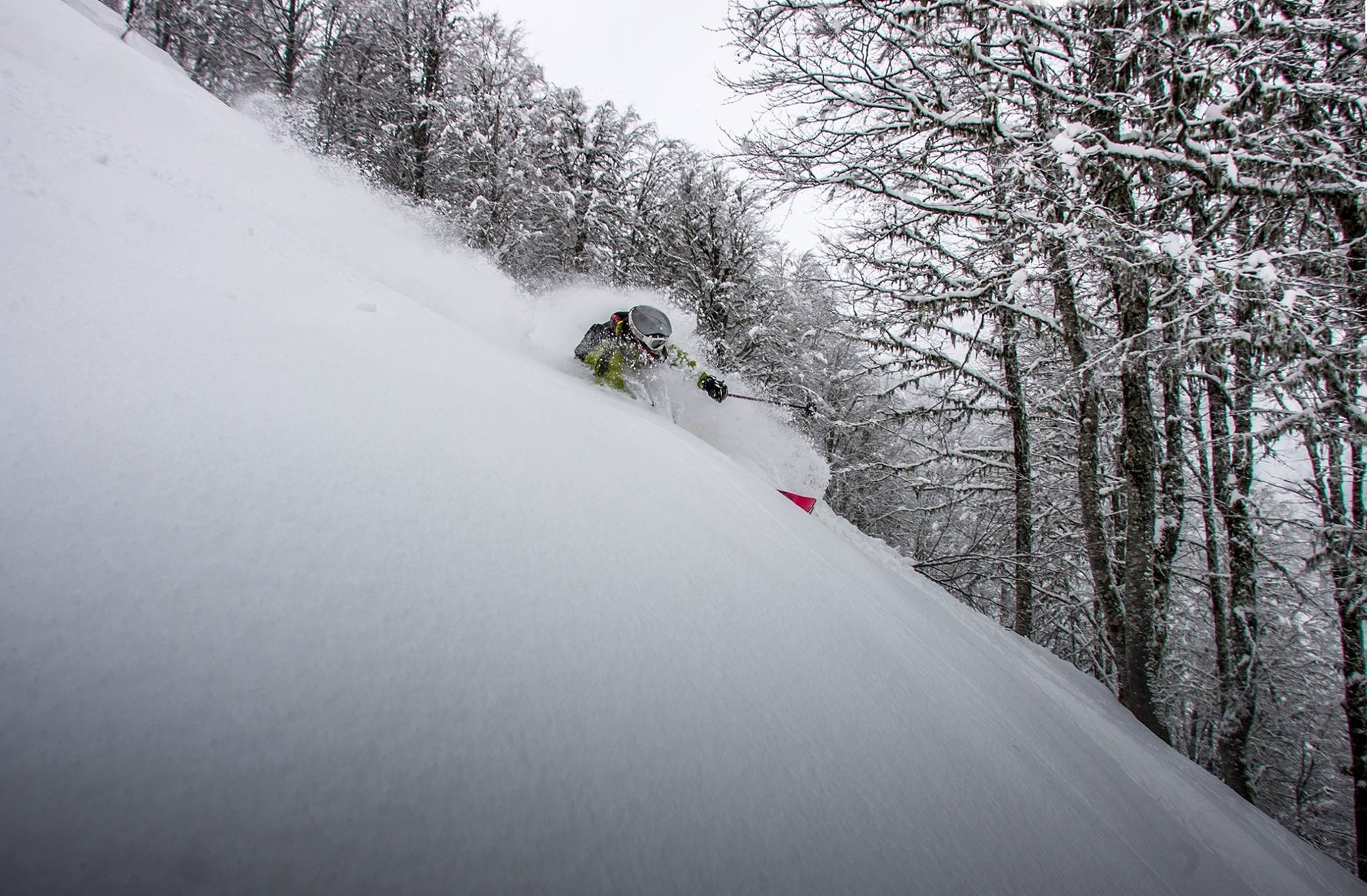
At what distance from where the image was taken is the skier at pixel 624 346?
6004 millimetres

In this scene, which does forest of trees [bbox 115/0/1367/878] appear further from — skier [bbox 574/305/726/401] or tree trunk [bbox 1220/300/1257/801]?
skier [bbox 574/305/726/401]

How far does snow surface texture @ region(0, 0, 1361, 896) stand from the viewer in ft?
2.53

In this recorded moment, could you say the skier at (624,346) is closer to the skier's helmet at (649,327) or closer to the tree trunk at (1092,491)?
the skier's helmet at (649,327)

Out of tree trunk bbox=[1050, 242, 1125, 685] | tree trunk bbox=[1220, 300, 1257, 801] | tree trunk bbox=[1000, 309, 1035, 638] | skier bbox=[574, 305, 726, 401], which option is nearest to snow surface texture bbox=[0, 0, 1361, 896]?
tree trunk bbox=[1050, 242, 1125, 685]

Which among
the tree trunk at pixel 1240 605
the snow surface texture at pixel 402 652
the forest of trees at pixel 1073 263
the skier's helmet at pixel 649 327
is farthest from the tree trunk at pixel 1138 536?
the skier's helmet at pixel 649 327

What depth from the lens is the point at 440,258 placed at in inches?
304

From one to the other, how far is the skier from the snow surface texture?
2.92m

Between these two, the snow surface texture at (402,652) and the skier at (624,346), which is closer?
the snow surface texture at (402,652)

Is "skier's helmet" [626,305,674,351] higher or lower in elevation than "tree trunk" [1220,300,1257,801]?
higher

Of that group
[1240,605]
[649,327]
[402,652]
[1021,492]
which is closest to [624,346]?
[649,327]

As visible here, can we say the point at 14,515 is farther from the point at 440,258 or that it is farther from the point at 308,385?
the point at 440,258

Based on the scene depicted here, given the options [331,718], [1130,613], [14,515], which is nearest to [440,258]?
[14,515]

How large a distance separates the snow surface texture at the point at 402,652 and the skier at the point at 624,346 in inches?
115

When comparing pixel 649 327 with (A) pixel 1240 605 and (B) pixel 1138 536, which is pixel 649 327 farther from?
(A) pixel 1240 605
